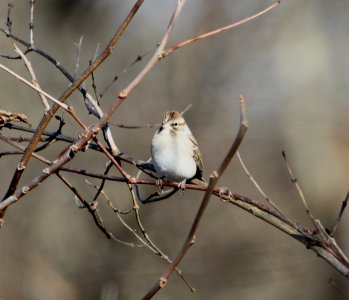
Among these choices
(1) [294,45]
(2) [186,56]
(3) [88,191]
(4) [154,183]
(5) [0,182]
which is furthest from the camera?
(1) [294,45]

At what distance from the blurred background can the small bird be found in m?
5.31

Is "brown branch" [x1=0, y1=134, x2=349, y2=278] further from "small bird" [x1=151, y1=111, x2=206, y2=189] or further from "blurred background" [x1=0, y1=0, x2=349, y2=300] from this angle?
"blurred background" [x1=0, y1=0, x2=349, y2=300]

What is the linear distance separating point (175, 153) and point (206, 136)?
641 cm

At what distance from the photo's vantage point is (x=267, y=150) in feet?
34.7

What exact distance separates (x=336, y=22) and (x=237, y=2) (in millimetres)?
2139

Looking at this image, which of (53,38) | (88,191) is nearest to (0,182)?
(88,191)

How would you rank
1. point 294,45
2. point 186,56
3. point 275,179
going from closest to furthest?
point 186,56 → point 275,179 → point 294,45

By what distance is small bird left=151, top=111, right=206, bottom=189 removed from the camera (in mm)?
2961

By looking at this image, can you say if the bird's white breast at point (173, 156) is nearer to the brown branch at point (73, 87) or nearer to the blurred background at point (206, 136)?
the brown branch at point (73, 87)

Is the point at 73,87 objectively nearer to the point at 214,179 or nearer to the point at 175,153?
the point at 214,179

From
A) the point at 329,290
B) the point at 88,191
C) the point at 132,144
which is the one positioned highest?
the point at 132,144

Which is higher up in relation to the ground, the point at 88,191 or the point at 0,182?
the point at 88,191

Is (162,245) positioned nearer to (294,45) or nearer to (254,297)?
(254,297)

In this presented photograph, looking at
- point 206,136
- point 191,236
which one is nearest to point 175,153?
point 191,236
